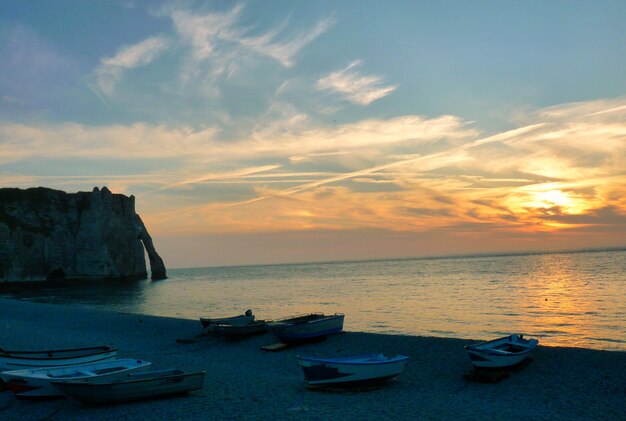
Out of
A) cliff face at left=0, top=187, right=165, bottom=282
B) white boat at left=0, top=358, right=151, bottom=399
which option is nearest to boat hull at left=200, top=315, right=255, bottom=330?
white boat at left=0, top=358, right=151, bottom=399

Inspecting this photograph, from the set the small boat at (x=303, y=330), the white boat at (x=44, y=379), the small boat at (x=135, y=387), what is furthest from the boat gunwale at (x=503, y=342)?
the white boat at (x=44, y=379)

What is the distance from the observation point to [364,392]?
17.3 meters

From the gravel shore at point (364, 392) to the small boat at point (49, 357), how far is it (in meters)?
1.47

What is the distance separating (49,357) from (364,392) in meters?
12.5

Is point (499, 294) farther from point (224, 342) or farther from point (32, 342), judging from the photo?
point (32, 342)

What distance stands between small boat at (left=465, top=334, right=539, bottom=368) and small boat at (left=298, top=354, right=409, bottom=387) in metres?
3.36

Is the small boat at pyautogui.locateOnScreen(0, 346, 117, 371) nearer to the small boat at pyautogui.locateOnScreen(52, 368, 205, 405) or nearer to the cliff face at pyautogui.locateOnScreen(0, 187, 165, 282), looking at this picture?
the small boat at pyautogui.locateOnScreen(52, 368, 205, 405)

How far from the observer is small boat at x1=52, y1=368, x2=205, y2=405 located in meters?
14.8

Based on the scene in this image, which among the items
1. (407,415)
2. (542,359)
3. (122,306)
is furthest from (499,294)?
(407,415)

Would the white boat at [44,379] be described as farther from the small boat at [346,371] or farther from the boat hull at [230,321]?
the boat hull at [230,321]

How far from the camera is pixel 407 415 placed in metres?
14.2

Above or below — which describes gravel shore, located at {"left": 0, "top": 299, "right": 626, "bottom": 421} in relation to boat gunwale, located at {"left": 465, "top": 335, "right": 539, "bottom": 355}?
below

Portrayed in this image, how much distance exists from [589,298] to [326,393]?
4622 cm

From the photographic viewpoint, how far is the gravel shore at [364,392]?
1448cm
